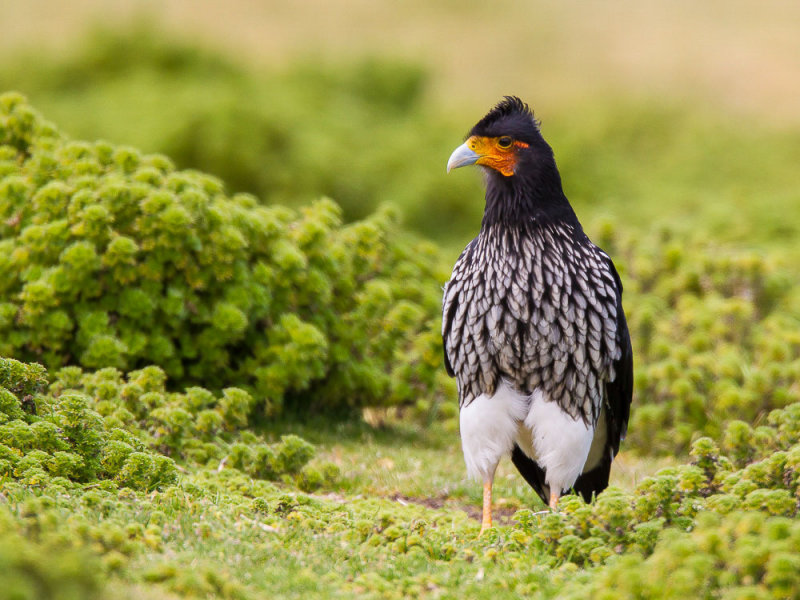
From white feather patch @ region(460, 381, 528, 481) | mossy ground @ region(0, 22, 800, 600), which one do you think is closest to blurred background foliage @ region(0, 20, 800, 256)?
mossy ground @ region(0, 22, 800, 600)

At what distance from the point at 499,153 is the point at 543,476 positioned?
1991 mm

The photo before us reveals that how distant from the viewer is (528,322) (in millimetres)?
5531

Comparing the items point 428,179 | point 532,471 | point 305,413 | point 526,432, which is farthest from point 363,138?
point 526,432

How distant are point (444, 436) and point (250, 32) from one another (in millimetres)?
27938

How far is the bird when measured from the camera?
5547mm

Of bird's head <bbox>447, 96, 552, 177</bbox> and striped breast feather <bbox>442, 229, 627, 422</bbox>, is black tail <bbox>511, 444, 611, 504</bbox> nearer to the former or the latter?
striped breast feather <bbox>442, 229, 627, 422</bbox>

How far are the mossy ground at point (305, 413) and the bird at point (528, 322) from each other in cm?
47

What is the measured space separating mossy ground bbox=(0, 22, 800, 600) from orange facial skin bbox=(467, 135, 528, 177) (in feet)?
6.11

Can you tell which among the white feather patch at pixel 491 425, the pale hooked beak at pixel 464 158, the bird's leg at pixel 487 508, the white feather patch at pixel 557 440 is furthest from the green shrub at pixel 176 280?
the white feather patch at pixel 557 440

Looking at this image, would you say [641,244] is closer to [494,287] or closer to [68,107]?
[494,287]

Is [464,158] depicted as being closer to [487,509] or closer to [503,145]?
[503,145]

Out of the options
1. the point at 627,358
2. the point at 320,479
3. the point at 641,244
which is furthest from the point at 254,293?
the point at 641,244

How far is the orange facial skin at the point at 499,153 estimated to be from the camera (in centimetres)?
583

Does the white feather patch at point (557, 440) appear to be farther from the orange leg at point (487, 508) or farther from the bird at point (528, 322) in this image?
the orange leg at point (487, 508)
